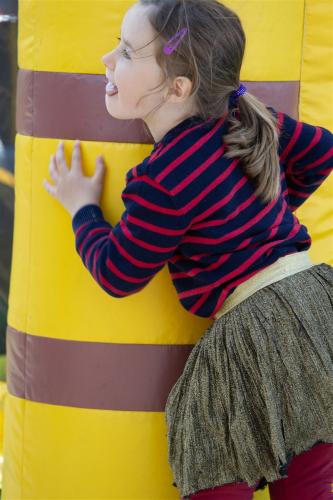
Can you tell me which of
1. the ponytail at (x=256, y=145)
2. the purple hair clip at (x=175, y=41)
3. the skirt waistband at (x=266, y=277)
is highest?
the purple hair clip at (x=175, y=41)

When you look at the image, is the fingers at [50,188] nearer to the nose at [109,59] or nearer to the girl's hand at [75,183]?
the girl's hand at [75,183]

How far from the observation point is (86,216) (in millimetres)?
1383

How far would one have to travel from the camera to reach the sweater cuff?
1.38 meters

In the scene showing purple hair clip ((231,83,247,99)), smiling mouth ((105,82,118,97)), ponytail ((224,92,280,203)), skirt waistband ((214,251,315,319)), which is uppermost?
purple hair clip ((231,83,247,99))

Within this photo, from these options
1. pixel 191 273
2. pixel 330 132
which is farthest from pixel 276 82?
pixel 191 273

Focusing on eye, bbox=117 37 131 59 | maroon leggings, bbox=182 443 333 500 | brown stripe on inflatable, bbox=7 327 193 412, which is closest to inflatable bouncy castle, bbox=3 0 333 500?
brown stripe on inflatable, bbox=7 327 193 412

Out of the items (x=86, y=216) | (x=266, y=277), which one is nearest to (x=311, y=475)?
(x=266, y=277)

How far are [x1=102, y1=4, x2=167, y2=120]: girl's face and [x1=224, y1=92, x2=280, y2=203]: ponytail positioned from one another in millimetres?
135

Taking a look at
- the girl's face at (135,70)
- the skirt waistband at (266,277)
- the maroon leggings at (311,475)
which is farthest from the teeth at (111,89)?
the maroon leggings at (311,475)

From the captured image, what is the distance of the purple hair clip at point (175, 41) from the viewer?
122 centimetres

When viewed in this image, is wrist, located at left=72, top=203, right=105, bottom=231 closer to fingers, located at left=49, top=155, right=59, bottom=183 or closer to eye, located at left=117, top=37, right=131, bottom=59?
fingers, located at left=49, top=155, right=59, bottom=183

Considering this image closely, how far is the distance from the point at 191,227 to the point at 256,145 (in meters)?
0.17

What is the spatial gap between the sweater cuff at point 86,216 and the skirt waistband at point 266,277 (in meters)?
0.27

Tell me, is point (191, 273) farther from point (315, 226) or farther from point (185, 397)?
point (315, 226)
